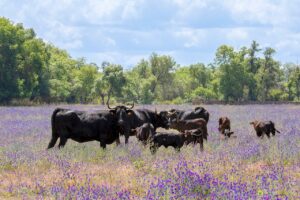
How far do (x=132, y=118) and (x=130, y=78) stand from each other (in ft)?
289

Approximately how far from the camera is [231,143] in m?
17.7

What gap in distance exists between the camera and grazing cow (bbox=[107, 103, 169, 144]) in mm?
16688

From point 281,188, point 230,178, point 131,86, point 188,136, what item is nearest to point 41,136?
point 188,136

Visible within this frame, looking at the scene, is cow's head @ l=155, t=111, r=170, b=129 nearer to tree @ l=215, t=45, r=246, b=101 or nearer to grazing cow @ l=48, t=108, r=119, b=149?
grazing cow @ l=48, t=108, r=119, b=149

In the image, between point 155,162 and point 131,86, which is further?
point 131,86

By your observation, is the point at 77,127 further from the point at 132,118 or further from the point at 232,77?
the point at 232,77

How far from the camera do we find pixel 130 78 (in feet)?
349

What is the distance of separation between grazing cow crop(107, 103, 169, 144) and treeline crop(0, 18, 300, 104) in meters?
48.8

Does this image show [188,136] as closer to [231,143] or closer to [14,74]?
[231,143]

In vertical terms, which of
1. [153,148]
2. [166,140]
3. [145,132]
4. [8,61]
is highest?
[8,61]

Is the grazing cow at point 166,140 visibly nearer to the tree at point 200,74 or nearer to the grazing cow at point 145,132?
the grazing cow at point 145,132

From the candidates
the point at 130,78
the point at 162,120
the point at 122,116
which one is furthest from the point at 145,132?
the point at 130,78

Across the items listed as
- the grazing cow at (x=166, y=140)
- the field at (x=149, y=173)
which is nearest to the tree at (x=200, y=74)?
the field at (x=149, y=173)

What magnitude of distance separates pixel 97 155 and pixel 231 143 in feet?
16.8
